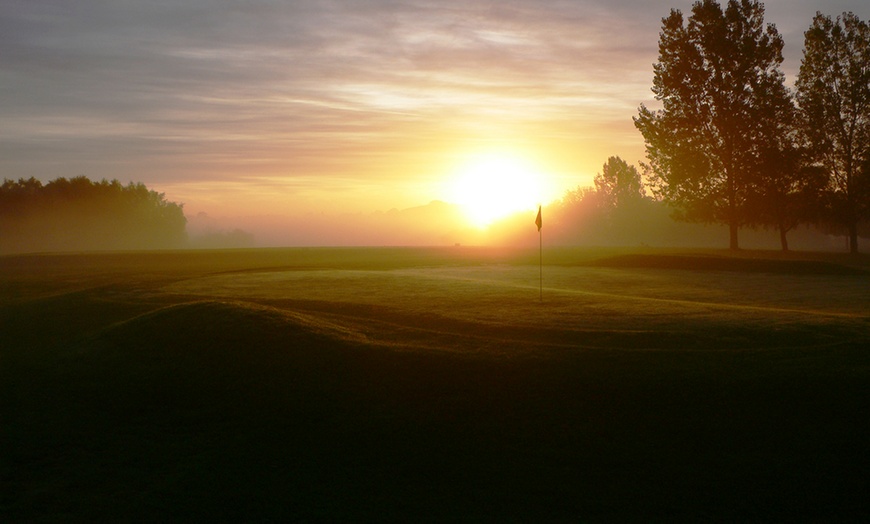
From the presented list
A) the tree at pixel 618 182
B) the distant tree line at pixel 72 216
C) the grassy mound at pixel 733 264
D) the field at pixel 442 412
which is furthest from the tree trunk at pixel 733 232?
the distant tree line at pixel 72 216

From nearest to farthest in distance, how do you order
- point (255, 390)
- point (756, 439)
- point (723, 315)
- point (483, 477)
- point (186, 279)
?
point (483, 477), point (756, 439), point (255, 390), point (723, 315), point (186, 279)

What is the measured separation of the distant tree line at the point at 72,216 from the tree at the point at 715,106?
9308 centimetres

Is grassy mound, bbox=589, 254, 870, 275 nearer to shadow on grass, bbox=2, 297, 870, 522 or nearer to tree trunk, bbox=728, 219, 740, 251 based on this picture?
tree trunk, bbox=728, 219, 740, 251

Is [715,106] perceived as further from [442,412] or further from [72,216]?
[72,216]

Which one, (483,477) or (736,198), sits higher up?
(736,198)

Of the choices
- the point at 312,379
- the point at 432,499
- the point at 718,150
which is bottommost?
the point at 432,499

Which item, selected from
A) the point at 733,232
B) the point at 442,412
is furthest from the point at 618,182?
the point at 442,412

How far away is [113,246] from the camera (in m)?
119

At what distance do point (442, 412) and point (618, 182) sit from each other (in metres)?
133

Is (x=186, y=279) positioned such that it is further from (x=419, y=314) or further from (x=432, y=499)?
(x=432, y=499)

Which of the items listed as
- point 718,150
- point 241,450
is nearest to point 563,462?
point 241,450

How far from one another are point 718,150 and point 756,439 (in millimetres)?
47644

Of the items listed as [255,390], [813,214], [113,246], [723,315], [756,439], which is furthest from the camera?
[113,246]

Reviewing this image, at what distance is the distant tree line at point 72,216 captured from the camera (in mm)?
107250
